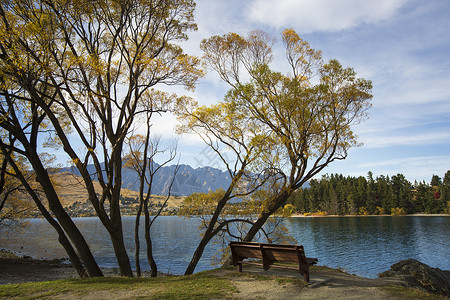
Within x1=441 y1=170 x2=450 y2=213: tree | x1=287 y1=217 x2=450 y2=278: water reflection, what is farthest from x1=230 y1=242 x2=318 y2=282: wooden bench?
x1=441 y1=170 x2=450 y2=213: tree

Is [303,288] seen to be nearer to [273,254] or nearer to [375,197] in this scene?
[273,254]

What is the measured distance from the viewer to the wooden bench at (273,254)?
827 centimetres

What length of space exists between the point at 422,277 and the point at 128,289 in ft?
44.9

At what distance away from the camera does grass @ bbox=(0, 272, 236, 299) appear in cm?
725

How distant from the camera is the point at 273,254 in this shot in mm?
9195

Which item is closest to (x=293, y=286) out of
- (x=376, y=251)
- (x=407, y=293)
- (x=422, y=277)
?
(x=407, y=293)

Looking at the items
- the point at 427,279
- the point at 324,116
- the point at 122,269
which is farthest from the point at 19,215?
the point at 427,279

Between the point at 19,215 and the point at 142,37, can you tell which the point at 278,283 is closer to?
the point at 142,37

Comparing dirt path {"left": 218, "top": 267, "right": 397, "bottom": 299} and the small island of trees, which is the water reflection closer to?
dirt path {"left": 218, "top": 267, "right": 397, "bottom": 299}

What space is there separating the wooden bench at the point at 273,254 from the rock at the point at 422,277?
22.6 feet

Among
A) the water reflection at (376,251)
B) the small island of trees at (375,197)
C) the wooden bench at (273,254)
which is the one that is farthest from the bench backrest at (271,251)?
the small island of trees at (375,197)

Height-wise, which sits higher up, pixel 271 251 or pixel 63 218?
pixel 63 218

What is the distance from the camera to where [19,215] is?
23.8 m

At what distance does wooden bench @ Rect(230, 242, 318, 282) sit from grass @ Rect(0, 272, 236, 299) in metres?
1.36
